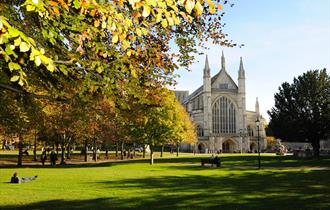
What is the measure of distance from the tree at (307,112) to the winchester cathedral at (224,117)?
43546mm

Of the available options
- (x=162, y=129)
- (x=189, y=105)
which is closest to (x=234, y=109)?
(x=189, y=105)

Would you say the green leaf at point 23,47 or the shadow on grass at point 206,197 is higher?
the green leaf at point 23,47

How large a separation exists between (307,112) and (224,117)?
164 ft

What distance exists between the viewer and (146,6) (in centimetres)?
398

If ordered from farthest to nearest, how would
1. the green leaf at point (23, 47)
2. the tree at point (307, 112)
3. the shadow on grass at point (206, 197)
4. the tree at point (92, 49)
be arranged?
1. the tree at point (307, 112)
2. the shadow on grass at point (206, 197)
3. the tree at point (92, 49)
4. the green leaf at point (23, 47)

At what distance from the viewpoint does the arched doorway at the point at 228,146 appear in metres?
103

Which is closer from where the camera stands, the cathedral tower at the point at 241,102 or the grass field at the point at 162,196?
the grass field at the point at 162,196

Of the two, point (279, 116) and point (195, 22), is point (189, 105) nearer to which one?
point (279, 116)

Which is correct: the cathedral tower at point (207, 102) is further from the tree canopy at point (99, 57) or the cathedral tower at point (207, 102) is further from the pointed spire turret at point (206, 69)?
the tree canopy at point (99, 57)

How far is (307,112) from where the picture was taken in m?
55.5

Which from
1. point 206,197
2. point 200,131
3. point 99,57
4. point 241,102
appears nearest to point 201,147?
point 200,131

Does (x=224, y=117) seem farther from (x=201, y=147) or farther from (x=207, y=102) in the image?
(x=201, y=147)

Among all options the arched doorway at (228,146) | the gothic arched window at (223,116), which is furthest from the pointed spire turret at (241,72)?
the arched doorway at (228,146)

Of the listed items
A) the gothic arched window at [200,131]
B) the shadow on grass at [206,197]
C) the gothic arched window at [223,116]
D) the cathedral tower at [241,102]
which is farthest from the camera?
the gothic arched window at [200,131]
